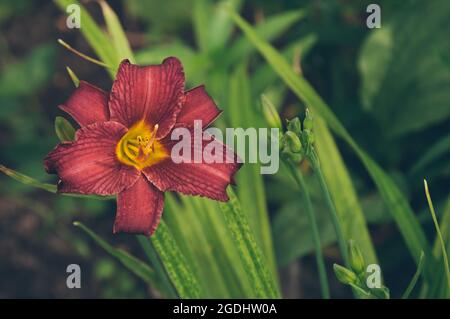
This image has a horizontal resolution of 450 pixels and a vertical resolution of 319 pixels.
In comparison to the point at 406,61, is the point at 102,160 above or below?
below

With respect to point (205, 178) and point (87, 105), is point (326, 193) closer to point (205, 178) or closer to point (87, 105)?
point (205, 178)

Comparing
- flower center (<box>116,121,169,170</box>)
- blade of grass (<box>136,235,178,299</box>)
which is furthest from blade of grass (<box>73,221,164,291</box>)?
flower center (<box>116,121,169,170</box>)

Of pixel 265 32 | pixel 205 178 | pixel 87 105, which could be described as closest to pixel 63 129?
pixel 87 105

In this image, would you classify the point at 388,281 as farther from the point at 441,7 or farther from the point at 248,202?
the point at 441,7

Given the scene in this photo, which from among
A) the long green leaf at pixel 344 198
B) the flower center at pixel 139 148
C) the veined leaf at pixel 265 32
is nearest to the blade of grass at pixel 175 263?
the flower center at pixel 139 148

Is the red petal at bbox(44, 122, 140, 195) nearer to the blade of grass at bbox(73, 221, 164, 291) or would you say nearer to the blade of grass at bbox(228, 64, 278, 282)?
the blade of grass at bbox(73, 221, 164, 291)

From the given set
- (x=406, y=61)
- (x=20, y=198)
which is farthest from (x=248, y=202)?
(x=20, y=198)
